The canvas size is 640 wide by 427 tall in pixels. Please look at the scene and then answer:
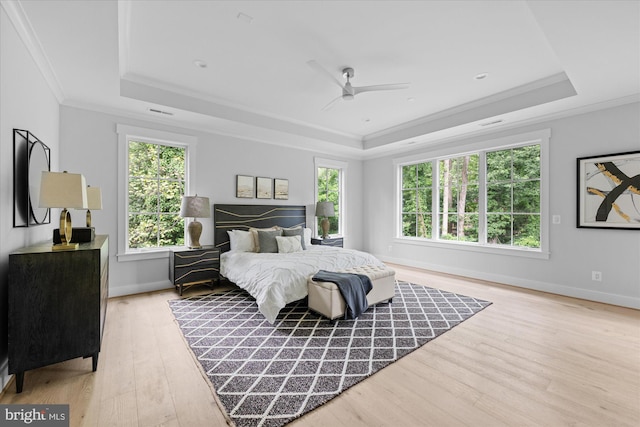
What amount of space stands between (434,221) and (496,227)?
111 centimetres

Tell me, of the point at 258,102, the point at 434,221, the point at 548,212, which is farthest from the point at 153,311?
the point at 548,212

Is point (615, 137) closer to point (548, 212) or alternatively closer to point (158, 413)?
point (548, 212)

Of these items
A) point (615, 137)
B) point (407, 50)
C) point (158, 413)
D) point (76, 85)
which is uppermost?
point (407, 50)

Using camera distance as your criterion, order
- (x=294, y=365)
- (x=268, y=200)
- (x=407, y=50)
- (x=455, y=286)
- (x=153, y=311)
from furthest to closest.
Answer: (x=268, y=200), (x=455, y=286), (x=153, y=311), (x=407, y=50), (x=294, y=365)

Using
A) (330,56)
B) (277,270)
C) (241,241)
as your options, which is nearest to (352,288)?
(277,270)

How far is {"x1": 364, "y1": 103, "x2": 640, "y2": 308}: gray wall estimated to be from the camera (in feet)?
11.5

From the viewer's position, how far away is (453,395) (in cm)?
187

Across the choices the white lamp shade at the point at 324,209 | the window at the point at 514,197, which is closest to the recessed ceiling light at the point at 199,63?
the white lamp shade at the point at 324,209

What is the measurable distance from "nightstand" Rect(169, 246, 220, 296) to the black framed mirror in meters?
1.64

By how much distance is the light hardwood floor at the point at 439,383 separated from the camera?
168 centimetres

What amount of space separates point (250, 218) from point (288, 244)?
0.97 meters

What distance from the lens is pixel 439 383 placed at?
6.56ft

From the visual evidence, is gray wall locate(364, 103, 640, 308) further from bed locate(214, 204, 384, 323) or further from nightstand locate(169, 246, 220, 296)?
nightstand locate(169, 246, 220, 296)

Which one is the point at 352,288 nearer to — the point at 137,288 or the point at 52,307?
the point at 52,307
